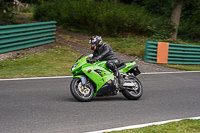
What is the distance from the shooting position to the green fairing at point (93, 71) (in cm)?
715

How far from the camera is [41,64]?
45.8 ft

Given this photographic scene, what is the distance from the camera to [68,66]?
1365cm

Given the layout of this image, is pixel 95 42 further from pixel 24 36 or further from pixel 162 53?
pixel 24 36

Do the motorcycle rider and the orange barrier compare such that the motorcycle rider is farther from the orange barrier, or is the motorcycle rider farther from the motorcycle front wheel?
the orange barrier

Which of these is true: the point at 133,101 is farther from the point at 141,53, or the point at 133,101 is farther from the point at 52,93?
the point at 141,53

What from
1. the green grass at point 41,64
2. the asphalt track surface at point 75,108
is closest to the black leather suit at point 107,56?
the asphalt track surface at point 75,108

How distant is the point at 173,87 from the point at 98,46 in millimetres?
3875

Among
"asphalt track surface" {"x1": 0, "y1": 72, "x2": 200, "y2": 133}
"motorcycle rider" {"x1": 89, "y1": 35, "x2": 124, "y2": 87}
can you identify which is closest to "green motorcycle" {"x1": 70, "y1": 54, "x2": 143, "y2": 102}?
"motorcycle rider" {"x1": 89, "y1": 35, "x2": 124, "y2": 87}

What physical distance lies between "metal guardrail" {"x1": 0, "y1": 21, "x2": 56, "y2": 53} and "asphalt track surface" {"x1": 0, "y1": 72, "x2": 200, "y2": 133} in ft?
18.8

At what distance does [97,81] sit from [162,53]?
956cm

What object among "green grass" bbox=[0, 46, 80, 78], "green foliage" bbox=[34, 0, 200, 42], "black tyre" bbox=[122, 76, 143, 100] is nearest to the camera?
"black tyre" bbox=[122, 76, 143, 100]

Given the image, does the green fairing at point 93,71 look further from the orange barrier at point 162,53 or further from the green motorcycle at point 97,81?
the orange barrier at point 162,53

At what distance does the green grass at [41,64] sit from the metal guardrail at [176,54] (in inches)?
170

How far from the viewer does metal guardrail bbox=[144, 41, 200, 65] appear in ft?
53.0
